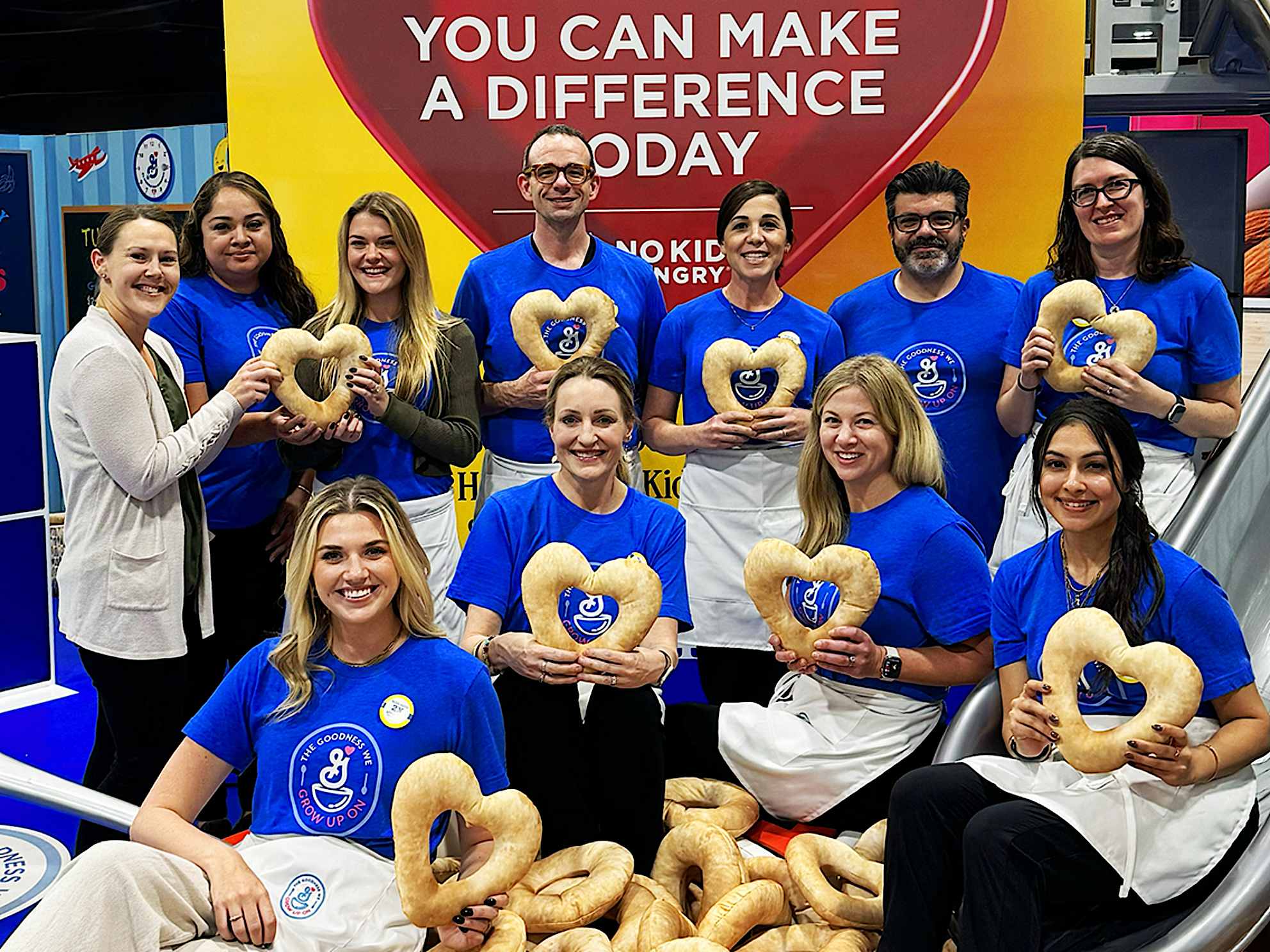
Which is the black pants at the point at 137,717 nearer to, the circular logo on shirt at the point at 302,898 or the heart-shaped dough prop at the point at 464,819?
the circular logo on shirt at the point at 302,898

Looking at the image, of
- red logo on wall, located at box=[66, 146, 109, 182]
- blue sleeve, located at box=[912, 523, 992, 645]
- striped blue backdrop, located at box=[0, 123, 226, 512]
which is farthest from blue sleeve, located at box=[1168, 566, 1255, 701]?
red logo on wall, located at box=[66, 146, 109, 182]

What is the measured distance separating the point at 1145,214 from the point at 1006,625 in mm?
1394

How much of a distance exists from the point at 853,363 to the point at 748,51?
7.43 feet

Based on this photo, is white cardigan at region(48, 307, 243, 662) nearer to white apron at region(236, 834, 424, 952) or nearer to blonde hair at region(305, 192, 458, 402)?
blonde hair at region(305, 192, 458, 402)

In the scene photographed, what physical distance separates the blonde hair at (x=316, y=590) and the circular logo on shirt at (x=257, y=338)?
1.26 m

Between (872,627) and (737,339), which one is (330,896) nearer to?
(872,627)

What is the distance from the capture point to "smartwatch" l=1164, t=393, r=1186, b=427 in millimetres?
3383

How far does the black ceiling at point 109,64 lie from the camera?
299 inches

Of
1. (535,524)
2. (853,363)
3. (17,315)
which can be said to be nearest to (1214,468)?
(853,363)

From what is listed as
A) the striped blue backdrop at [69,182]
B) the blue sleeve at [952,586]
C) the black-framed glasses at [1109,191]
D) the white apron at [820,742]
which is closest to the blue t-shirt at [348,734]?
the white apron at [820,742]

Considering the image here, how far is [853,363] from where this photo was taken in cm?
313

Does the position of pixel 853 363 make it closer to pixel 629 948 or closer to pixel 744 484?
pixel 744 484

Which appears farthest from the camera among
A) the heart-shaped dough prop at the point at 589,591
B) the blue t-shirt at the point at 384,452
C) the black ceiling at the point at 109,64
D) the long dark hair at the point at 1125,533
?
the black ceiling at the point at 109,64

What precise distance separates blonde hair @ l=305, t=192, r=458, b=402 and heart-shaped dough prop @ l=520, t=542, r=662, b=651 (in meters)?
0.87
